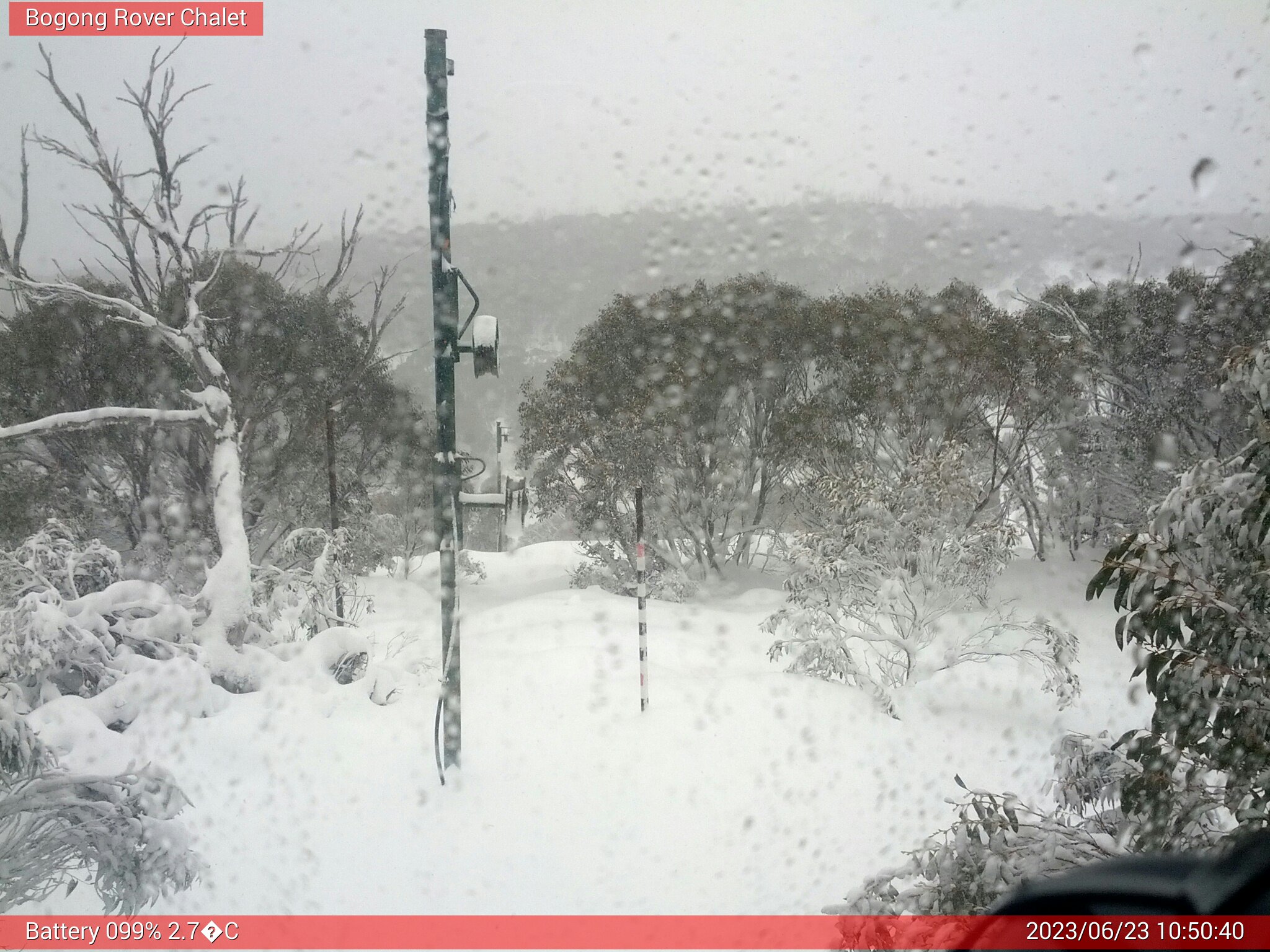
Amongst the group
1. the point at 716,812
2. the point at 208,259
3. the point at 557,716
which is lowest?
the point at 716,812

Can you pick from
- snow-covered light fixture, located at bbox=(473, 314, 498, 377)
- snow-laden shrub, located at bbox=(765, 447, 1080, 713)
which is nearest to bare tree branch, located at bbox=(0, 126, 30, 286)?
snow-covered light fixture, located at bbox=(473, 314, 498, 377)

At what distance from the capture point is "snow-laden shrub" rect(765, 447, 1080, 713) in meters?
2.31

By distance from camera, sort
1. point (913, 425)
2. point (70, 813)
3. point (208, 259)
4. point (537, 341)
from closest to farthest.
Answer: point (70, 813) → point (208, 259) → point (537, 341) → point (913, 425)

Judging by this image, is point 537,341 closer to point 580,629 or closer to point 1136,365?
point 580,629

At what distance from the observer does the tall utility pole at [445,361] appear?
1.88m

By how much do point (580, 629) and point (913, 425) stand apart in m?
1.11

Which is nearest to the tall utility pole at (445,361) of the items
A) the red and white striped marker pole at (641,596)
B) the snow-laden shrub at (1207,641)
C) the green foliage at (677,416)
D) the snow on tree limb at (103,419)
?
the green foliage at (677,416)

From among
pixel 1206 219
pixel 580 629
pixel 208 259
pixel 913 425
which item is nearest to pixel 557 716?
pixel 580 629

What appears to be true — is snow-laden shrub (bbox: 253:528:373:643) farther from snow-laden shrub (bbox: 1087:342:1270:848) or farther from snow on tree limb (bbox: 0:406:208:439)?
snow-laden shrub (bbox: 1087:342:1270:848)

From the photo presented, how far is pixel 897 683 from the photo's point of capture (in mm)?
2387

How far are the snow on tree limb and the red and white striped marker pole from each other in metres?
1.12

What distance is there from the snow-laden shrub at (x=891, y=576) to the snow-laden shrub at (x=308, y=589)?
3.79 feet
